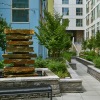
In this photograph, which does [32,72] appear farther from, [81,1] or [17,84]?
[81,1]

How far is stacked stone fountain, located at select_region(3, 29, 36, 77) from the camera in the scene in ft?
37.8

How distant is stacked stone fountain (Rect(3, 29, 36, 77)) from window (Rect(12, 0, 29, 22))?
1009 cm

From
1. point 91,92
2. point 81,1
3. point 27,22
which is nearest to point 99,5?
point 81,1

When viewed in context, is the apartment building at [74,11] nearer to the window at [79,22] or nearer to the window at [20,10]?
the window at [79,22]

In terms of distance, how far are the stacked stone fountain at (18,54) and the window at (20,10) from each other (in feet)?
33.1

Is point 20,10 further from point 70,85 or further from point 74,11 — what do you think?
point 74,11

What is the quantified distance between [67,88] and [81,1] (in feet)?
209

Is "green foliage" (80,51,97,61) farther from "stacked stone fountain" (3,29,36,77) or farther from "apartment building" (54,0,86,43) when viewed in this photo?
"apartment building" (54,0,86,43)

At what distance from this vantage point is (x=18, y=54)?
11609mm

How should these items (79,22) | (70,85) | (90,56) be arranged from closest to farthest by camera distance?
1. (70,85)
2. (90,56)
3. (79,22)

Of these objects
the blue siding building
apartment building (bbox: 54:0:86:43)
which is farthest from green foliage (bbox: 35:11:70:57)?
apartment building (bbox: 54:0:86:43)

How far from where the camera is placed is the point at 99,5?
1957 inches

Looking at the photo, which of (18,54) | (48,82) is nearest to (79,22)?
(18,54)

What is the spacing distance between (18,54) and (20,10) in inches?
412
